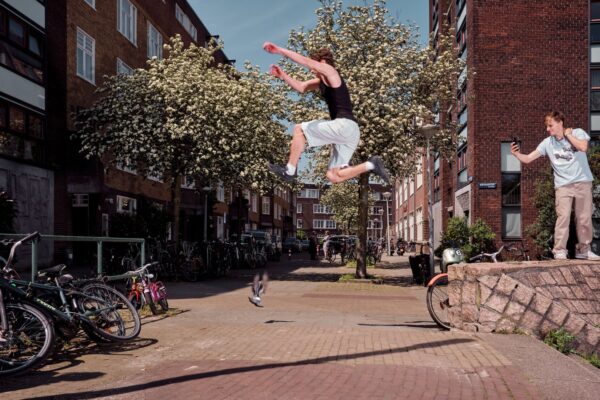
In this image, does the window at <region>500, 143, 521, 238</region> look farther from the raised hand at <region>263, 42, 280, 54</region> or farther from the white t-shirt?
the raised hand at <region>263, 42, 280, 54</region>

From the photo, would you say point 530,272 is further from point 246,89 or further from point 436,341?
point 246,89

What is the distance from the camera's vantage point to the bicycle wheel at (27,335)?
19.8ft

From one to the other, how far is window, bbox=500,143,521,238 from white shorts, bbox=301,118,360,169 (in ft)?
77.3

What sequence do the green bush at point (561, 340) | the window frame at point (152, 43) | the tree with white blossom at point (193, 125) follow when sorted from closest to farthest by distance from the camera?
the green bush at point (561, 340)
the tree with white blossom at point (193, 125)
the window frame at point (152, 43)

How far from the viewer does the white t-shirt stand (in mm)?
8664

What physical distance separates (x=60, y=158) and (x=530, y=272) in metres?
17.3

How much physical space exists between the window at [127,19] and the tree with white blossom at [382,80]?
10.7 m

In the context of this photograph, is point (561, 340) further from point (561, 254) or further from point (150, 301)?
point (150, 301)

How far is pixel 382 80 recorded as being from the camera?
18.2 metres

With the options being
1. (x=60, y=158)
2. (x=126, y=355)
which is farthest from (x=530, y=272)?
(x=60, y=158)

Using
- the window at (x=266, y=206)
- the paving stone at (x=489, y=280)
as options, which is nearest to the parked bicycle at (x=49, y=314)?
the paving stone at (x=489, y=280)

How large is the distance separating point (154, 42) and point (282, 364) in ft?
95.4

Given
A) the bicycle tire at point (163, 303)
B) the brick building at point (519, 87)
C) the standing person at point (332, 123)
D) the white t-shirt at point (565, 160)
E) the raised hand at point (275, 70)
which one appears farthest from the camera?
the brick building at point (519, 87)

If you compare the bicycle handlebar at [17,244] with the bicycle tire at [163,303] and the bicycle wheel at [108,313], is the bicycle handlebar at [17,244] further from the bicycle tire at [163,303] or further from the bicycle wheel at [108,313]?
the bicycle tire at [163,303]
